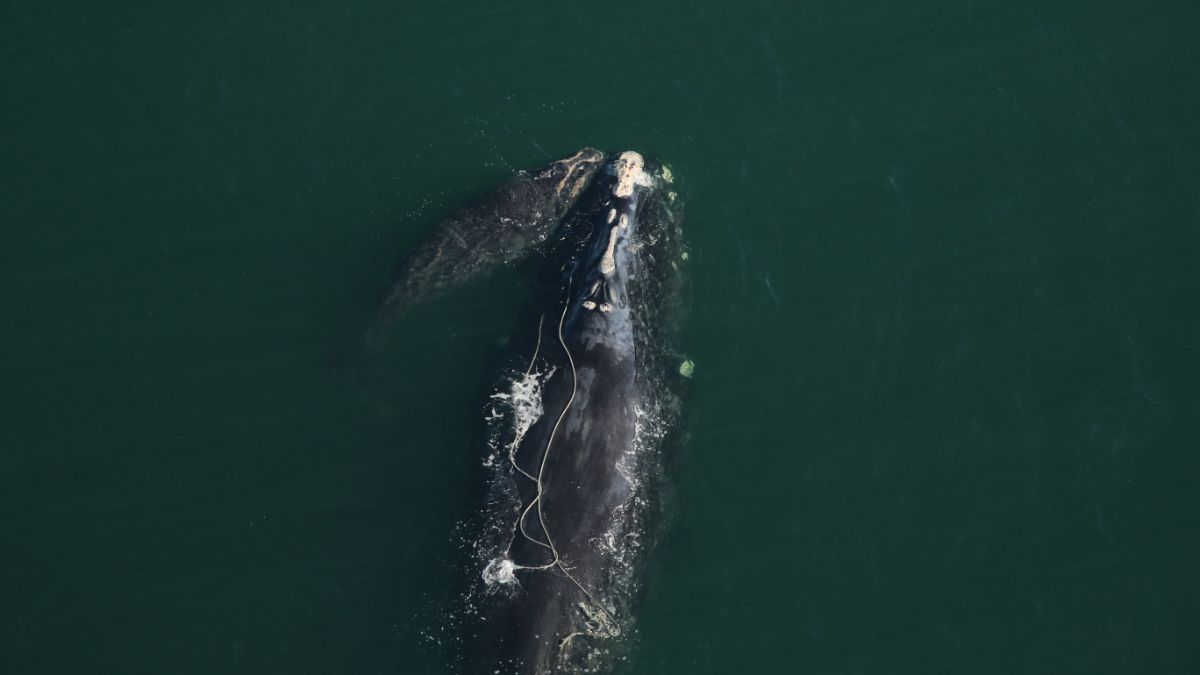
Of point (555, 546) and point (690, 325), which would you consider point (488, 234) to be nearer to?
point (690, 325)

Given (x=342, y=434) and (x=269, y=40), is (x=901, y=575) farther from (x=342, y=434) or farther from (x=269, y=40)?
(x=269, y=40)

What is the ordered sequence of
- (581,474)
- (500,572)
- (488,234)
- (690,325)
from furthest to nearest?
1. (488,234)
2. (690,325)
3. (581,474)
4. (500,572)

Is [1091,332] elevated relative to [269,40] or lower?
lower

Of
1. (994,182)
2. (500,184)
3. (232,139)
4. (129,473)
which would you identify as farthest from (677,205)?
(129,473)

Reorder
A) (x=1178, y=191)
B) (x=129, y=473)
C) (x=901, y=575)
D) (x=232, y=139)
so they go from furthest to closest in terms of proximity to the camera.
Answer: (x=232, y=139) → (x=1178, y=191) → (x=129, y=473) → (x=901, y=575)

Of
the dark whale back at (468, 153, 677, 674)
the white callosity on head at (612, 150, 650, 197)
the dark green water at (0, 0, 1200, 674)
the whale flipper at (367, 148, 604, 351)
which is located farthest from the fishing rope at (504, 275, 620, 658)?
the white callosity on head at (612, 150, 650, 197)

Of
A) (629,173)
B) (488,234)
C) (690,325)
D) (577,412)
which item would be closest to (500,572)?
(577,412)

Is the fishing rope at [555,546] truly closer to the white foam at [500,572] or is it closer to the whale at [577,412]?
the whale at [577,412]
